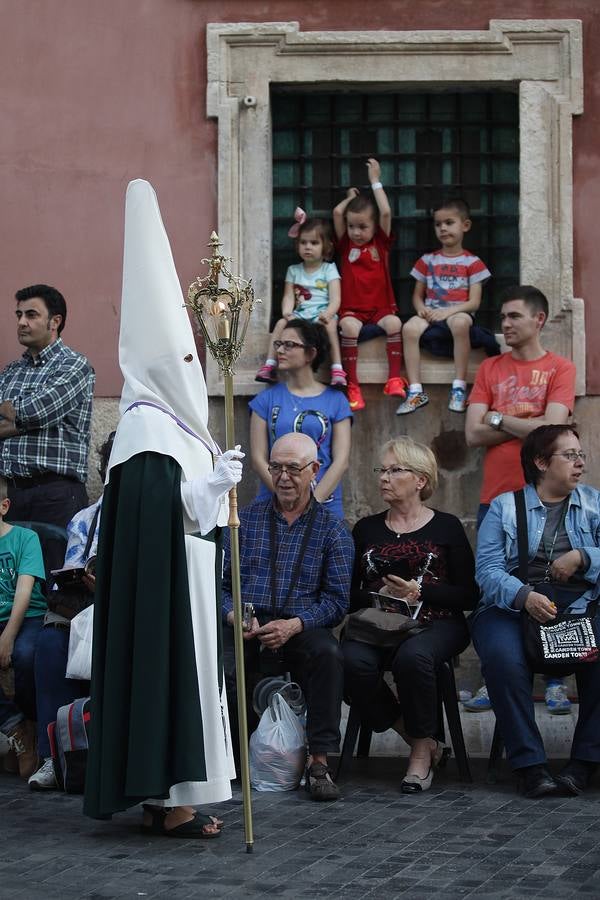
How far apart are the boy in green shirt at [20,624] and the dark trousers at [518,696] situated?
6.74ft

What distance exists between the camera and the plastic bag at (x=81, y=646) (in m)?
6.75

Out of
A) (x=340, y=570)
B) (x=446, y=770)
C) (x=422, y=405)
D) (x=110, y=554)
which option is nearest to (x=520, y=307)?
(x=422, y=405)

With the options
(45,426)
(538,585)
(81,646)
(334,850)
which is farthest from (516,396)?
(334,850)

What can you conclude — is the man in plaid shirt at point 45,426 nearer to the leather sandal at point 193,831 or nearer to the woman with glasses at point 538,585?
the woman with glasses at point 538,585

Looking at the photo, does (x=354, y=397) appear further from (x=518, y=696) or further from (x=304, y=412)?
(x=518, y=696)

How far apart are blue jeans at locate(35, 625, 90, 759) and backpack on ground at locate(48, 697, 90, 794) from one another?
0.25 m

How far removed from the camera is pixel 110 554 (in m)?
5.90

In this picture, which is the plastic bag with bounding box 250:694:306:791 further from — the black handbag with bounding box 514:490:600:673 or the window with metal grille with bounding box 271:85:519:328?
the window with metal grille with bounding box 271:85:519:328

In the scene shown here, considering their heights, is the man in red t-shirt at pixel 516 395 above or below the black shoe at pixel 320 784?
above

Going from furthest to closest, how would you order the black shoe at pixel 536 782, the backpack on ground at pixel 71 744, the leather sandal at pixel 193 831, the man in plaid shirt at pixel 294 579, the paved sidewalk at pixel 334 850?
1. the man in plaid shirt at pixel 294 579
2. the backpack on ground at pixel 71 744
3. the black shoe at pixel 536 782
4. the leather sandal at pixel 193 831
5. the paved sidewalk at pixel 334 850

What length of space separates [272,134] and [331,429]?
209 centimetres

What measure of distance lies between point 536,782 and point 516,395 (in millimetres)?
2258

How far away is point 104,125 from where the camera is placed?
29.6 feet

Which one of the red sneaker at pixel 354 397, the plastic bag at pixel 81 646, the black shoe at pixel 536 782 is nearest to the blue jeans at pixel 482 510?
the red sneaker at pixel 354 397
